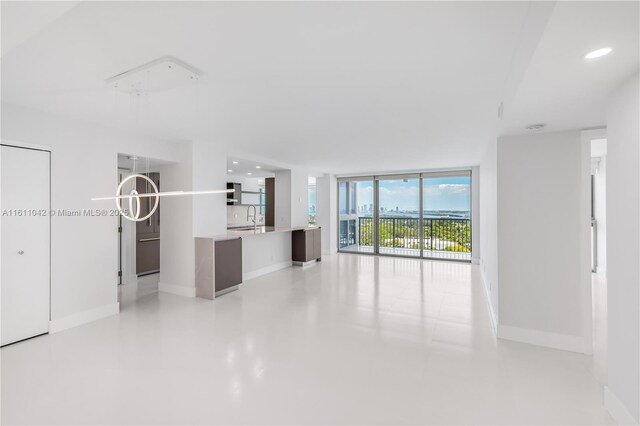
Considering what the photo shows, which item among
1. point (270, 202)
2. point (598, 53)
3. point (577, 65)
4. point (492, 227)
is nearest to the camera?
point (598, 53)

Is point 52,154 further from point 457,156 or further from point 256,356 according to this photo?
Answer: point 457,156

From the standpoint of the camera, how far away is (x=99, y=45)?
1.97 m

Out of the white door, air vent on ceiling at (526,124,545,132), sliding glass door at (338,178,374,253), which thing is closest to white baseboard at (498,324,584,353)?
air vent on ceiling at (526,124,545,132)

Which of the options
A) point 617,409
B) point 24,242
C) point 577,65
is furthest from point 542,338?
point 24,242

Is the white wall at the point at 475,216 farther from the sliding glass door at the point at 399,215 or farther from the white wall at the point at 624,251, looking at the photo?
the white wall at the point at 624,251

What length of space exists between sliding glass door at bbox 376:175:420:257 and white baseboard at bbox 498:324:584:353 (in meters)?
5.11

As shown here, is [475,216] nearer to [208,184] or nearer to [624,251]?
[624,251]

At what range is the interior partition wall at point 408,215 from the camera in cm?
782

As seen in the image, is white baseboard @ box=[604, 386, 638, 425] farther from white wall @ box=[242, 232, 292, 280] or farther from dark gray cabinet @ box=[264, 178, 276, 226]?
dark gray cabinet @ box=[264, 178, 276, 226]

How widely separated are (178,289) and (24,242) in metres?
2.08

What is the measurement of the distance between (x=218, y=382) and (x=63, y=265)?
2602 millimetres

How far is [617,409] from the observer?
1885 mm

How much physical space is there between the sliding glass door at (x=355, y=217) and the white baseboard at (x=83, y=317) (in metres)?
6.39

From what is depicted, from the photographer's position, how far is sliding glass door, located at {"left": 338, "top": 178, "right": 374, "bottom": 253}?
910 centimetres
